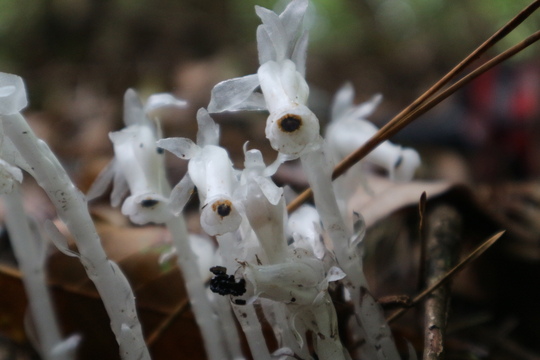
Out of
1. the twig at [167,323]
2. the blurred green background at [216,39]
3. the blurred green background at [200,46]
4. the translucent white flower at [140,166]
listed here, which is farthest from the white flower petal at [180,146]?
the blurred green background at [216,39]

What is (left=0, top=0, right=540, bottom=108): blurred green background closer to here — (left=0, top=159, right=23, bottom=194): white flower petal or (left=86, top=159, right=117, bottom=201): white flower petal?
(left=86, top=159, right=117, bottom=201): white flower petal

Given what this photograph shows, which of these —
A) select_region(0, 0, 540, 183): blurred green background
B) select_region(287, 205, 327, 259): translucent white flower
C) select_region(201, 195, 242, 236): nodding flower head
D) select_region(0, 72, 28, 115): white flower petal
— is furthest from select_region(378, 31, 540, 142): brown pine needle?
select_region(0, 0, 540, 183): blurred green background

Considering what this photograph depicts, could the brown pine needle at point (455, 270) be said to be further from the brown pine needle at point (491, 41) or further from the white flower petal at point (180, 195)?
the white flower petal at point (180, 195)

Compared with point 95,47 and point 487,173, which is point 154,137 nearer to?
point 487,173

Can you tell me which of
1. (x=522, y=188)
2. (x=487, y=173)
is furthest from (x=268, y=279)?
(x=487, y=173)

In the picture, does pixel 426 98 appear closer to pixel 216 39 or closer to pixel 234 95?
pixel 234 95

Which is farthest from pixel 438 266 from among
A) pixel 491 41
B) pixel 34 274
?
pixel 34 274
